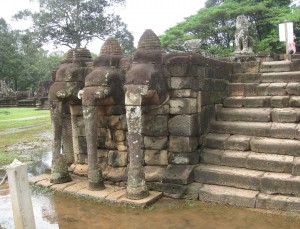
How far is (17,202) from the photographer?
3412mm

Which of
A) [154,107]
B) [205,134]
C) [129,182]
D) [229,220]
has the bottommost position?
[229,220]

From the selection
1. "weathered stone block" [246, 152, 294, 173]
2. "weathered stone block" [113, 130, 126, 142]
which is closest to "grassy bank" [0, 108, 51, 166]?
"weathered stone block" [113, 130, 126, 142]

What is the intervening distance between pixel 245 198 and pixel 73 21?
34296 millimetres

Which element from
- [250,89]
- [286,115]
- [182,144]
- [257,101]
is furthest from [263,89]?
[182,144]

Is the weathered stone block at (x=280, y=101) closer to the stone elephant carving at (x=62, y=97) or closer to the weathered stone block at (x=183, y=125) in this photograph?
the weathered stone block at (x=183, y=125)

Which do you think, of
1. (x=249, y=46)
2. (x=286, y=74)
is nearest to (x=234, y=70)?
(x=286, y=74)

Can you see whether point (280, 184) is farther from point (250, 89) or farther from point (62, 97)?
point (62, 97)

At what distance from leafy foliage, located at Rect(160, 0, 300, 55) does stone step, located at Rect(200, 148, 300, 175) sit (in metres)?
20.6

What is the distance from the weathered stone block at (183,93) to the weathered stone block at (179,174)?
1112mm

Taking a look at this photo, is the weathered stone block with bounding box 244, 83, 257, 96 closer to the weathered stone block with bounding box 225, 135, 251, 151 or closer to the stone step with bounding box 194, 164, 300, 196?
the weathered stone block with bounding box 225, 135, 251, 151

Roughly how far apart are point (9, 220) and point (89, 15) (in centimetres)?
3402

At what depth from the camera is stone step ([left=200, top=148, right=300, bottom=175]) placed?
4.75 metres

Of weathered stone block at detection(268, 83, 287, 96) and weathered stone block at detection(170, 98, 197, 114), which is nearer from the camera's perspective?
weathered stone block at detection(170, 98, 197, 114)

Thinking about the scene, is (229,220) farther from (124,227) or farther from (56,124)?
(56,124)
